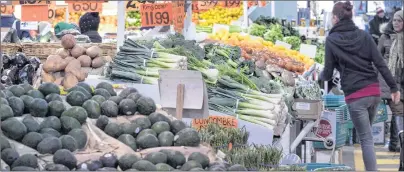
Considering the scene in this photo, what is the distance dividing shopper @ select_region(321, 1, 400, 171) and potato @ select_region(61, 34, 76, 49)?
8.89 ft

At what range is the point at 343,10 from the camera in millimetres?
8688

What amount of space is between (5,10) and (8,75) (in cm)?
851

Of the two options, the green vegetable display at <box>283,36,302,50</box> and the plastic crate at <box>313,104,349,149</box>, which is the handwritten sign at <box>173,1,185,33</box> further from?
the green vegetable display at <box>283,36,302,50</box>

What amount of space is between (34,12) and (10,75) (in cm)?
278

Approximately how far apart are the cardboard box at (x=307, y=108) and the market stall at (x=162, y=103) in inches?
0.4

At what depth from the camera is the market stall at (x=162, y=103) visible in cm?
525

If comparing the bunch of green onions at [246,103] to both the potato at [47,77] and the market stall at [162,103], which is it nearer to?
the market stall at [162,103]

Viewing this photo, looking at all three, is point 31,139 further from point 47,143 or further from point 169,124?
point 169,124

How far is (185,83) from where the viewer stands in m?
6.76

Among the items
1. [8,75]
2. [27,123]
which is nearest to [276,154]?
[27,123]

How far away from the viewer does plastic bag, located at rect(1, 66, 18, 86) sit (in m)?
9.34

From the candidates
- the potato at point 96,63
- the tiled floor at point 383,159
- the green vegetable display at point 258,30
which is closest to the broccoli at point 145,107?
the potato at point 96,63

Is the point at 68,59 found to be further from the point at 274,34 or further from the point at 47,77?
the point at 274,34

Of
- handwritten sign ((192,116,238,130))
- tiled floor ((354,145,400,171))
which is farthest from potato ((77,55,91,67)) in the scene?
tiled floor ((354,145,400,171))
